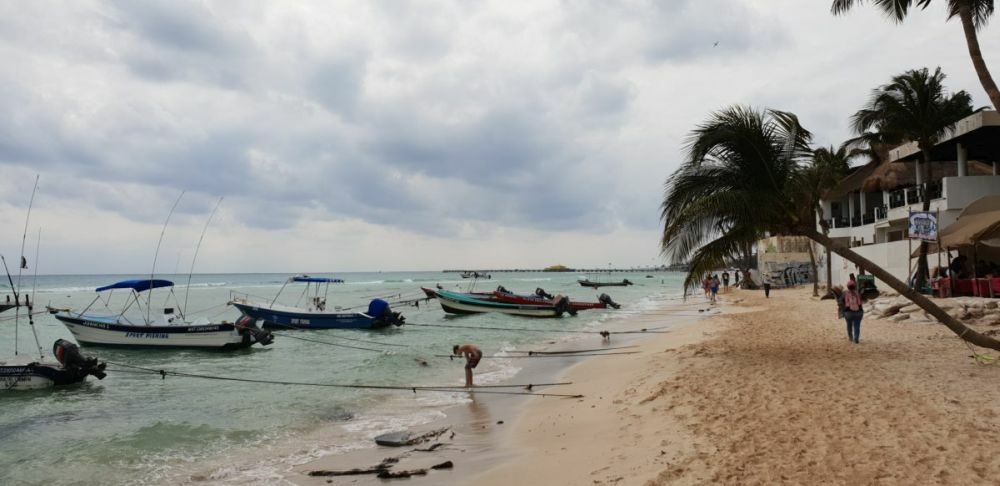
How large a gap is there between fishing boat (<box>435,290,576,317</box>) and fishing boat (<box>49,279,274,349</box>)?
1352cm

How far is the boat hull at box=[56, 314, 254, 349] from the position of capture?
20.1m

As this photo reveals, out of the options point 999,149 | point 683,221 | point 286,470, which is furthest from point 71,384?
point 999,149

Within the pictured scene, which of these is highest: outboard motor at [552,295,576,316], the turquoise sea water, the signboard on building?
the signboard on building

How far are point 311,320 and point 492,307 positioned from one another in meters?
9.89

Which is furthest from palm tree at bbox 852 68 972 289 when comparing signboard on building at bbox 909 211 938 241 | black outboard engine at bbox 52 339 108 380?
black outboard engine at bbox 52 339 108 380

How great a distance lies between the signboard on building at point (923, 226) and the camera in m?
12.3

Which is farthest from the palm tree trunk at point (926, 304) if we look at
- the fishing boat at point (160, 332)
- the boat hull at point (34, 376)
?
the fishing boat at point (160, 332)

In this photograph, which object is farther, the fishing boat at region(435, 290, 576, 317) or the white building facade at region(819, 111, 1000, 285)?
the fishing boat at region(435, 290, 576, 317)

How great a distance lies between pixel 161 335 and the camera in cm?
2052

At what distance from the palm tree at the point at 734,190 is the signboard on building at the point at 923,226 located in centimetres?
328

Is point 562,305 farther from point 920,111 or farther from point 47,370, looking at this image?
point 47,370

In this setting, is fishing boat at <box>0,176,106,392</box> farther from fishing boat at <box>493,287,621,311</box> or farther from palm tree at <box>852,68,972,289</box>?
palm tree at <box>852,68,972,289</box>

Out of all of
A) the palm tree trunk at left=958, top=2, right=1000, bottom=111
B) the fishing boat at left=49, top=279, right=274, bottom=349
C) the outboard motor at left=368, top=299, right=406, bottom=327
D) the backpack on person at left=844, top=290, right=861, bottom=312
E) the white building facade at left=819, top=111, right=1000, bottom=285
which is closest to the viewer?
Result: the palm tree trunk at left=958, top=2, right=1000, bottom=111

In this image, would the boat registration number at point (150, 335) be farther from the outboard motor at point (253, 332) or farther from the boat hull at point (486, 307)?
the boat hull at point (486, 307)
